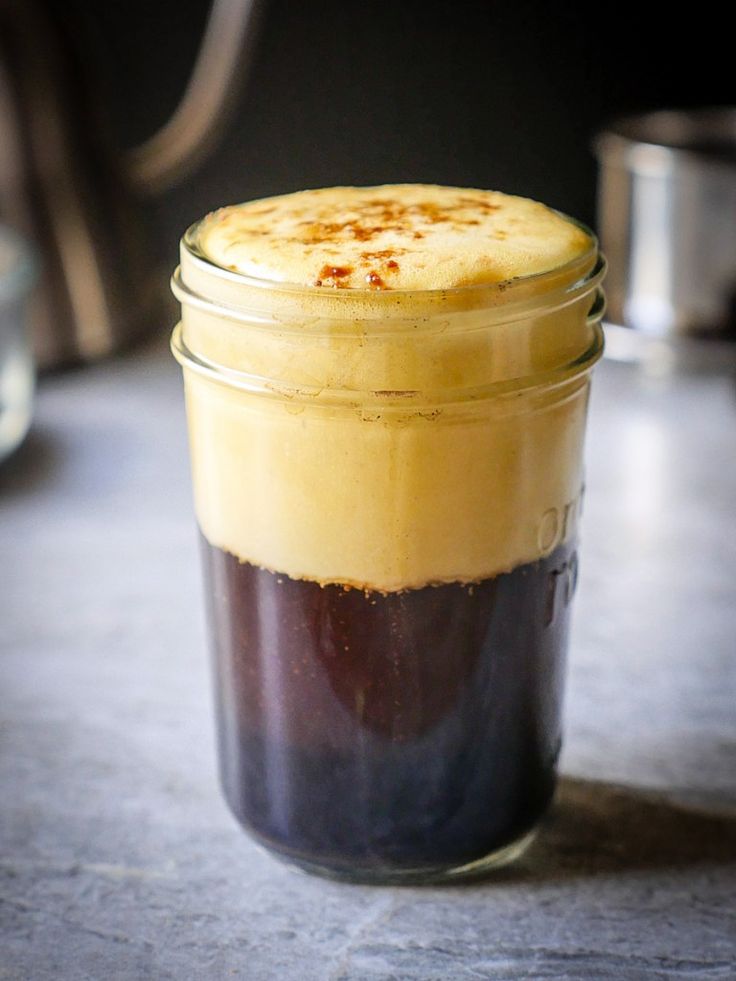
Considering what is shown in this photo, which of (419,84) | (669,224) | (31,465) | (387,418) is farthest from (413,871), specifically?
(419,84)

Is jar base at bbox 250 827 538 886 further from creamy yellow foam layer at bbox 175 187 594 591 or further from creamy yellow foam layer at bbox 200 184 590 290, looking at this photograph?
creamy yellow foam layer at bbox 200 184 590 290

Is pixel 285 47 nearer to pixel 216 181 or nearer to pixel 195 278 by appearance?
pixel 216 181

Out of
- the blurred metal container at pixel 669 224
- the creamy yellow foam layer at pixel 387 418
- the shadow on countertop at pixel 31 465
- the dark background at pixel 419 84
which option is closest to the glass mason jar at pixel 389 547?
the creamy yellow foam layer at pixel 387 418

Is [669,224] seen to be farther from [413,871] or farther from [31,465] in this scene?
[413,871]

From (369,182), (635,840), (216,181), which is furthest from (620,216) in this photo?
(635,840)

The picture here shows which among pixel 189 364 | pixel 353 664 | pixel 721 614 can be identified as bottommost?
pixel 721 614

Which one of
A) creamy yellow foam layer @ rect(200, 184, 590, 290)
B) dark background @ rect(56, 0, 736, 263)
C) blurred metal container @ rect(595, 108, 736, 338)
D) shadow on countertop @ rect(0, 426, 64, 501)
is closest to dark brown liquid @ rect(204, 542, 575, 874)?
creamy yellow foam layer @ rect(200, 184, 590, 290)

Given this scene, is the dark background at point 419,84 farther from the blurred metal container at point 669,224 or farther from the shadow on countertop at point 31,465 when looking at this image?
the shadow on countertop at point 31,465
